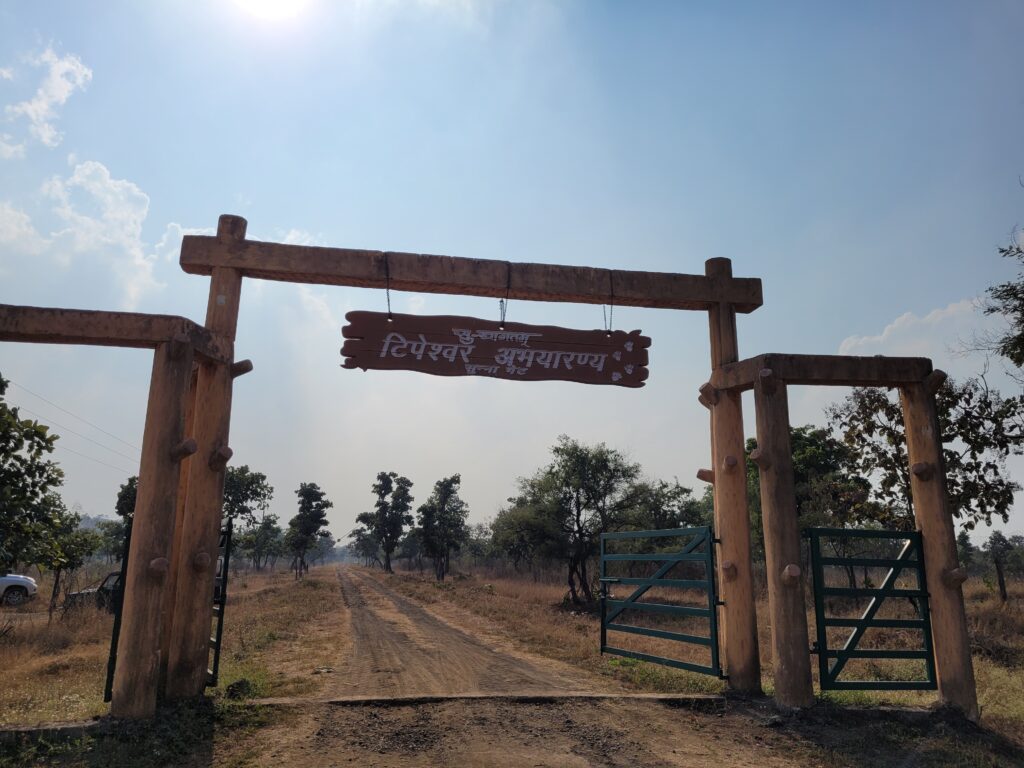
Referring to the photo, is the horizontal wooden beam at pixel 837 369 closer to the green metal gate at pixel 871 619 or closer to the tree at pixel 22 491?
the green metal gate at pixel 871 619

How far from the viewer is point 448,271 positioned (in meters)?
7.85

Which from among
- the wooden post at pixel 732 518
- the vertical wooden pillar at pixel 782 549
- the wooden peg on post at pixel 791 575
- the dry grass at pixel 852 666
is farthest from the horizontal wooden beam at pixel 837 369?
the dry grass at pixel 852 666

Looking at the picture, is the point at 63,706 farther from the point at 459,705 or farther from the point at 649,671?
the point at 649,671

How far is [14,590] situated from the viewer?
20.5 metres

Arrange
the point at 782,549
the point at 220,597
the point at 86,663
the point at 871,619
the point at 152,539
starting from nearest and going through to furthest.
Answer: the point at 152,539
the point at 782,549
the point at 871,619
the point at 220,597
the point at 86,663

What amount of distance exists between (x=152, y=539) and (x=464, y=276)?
4.39 metres

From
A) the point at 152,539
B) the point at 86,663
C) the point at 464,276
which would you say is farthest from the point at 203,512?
the point at 86,663

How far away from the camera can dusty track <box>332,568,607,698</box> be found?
307 inches

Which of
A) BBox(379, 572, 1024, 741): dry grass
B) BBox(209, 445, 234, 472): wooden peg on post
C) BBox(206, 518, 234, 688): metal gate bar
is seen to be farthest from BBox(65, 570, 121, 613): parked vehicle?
BBox(209, 445, 234, 472): wooden peg on post

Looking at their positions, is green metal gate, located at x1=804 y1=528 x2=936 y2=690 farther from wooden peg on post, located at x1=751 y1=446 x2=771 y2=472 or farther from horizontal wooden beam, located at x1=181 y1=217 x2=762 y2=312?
horizontal wooden beam, located at x1=181 y1=217 x2=762 y2=312

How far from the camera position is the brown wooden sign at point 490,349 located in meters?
7.74

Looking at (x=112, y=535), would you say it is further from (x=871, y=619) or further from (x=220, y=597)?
(x=871, y=619)

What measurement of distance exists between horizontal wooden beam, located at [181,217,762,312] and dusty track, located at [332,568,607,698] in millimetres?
4782

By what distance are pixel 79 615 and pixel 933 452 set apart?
54.9 ft
